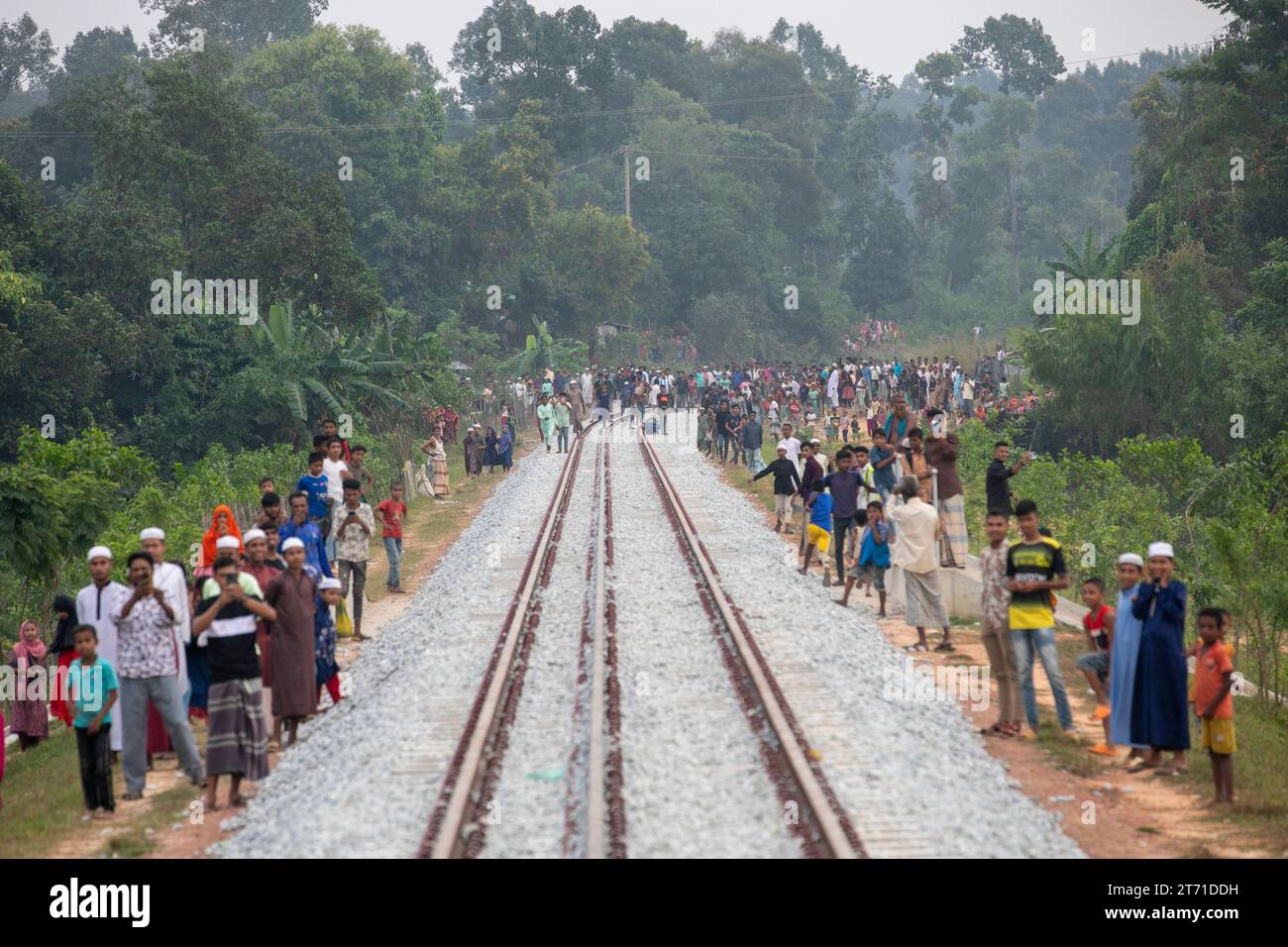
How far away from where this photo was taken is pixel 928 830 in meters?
8.96

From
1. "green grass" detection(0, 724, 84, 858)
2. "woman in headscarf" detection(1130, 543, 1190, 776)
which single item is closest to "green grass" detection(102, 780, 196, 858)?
"green grass" detection(0, 724, 84, 858)

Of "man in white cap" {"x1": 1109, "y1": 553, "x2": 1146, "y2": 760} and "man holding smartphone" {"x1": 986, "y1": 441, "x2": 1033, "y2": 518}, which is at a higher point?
"man holding smartphone" {"x1": 986, "y1": 441, "x2": 1033, "y2": 518}

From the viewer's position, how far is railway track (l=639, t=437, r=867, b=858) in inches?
344

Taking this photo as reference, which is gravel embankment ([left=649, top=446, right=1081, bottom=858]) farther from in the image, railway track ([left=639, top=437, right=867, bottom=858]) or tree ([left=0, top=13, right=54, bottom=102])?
tree ([left=0, top=13, right=54, bottom=102])

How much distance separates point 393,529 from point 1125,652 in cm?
1002

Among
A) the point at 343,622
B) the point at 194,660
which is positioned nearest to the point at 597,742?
the point at 194,660

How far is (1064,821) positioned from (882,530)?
6.36 meters

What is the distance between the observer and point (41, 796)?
11562 millimetres

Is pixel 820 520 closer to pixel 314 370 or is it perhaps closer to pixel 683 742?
pixel 683 742

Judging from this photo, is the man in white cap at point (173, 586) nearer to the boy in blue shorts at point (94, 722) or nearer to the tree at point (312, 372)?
the boy in blue shorts at point (94, 722)

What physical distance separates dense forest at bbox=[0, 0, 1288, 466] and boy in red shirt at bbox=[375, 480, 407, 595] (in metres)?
11.4
